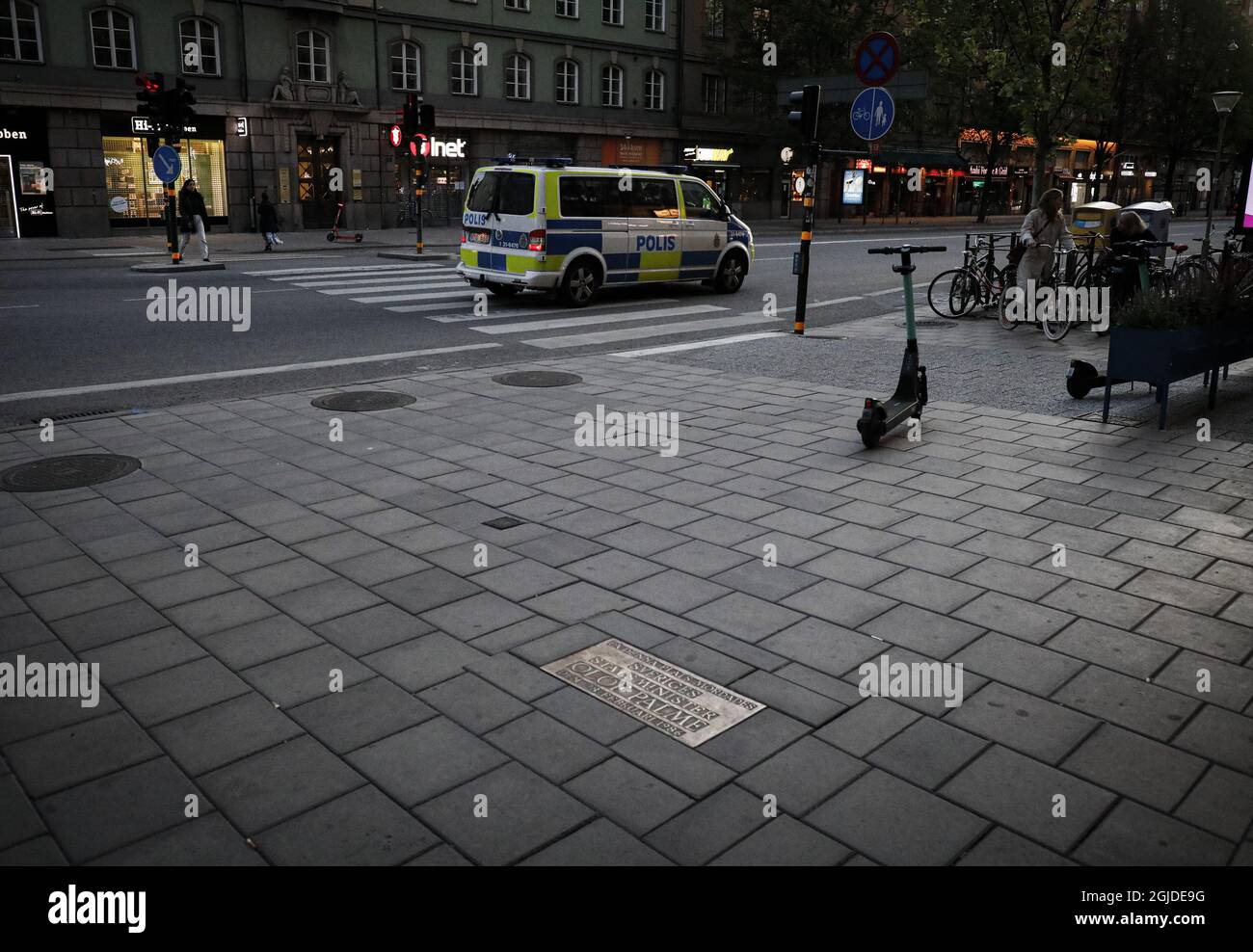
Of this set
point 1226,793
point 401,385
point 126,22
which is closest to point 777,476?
point 1226,793

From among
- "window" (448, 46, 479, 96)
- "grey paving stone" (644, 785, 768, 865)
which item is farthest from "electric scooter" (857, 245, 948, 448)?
"window" (448, 46, 479, 96)

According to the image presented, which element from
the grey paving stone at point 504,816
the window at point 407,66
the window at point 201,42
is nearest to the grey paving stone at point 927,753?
the grey paving stone at point 504,816

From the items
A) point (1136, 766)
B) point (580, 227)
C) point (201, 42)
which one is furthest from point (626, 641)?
point (201, 42)

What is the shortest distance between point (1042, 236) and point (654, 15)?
1319 inches

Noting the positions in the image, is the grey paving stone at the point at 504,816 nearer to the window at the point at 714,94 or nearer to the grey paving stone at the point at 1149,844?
the grey paving stone at the point at 1149,844

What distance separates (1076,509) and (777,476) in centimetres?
184

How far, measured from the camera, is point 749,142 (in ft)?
156

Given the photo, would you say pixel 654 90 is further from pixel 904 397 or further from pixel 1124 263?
pixel 904 397

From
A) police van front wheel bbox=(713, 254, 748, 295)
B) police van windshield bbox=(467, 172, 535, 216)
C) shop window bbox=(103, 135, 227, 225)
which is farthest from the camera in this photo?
shop window bbox=(103, 135, 227, 225)

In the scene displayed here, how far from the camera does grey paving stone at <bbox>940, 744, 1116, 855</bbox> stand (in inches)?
121

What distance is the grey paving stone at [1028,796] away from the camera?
3.06m

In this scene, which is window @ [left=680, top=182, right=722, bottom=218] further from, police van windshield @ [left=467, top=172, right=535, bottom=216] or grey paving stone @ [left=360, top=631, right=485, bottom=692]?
grey paving stone @ [left=360, top=631, right=485, bottom=692]

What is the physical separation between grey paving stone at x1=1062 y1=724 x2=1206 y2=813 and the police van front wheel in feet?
50.1

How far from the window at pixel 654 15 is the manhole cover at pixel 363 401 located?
37.7m
